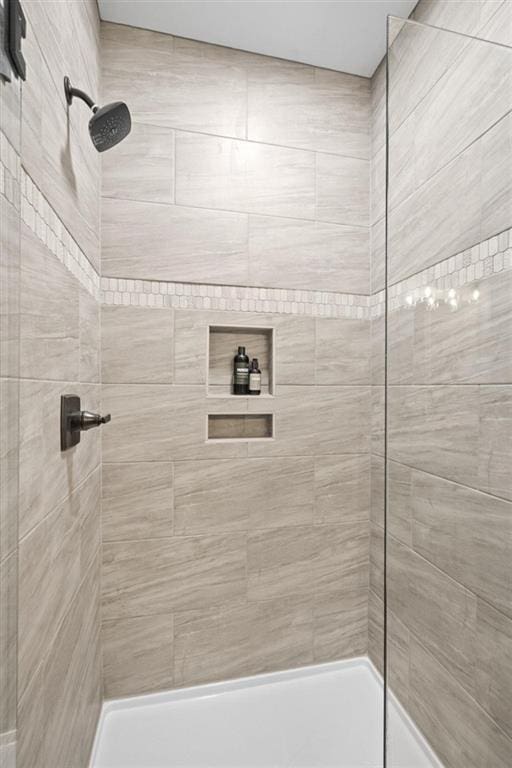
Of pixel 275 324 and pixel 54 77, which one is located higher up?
pixel 54 77

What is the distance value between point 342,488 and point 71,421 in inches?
46.8

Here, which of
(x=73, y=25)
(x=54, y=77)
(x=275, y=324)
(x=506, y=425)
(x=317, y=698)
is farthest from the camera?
(x=275, y=324)

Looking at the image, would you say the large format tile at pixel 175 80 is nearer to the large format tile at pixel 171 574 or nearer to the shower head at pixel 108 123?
the shower head at pixel 108 123

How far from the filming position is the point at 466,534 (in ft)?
2.86

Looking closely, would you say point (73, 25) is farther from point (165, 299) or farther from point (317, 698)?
point (317, 698)

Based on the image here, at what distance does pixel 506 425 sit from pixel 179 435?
3.81 ft

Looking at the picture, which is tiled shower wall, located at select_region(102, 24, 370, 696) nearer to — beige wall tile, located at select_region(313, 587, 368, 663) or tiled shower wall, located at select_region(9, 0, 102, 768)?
beige wall tile, located at select_region(313, 587, 368, 663)

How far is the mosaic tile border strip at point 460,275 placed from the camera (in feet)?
2.72

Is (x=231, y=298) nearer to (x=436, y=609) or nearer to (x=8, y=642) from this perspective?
(x=436, y=609)

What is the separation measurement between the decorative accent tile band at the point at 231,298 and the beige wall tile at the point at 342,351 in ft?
0.14

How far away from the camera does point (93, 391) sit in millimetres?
1484

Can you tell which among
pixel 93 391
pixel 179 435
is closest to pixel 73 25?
pixel 93 391

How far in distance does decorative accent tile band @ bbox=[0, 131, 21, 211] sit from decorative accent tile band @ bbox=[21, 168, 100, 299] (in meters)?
0.25

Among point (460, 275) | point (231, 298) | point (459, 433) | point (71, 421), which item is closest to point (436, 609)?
point (459, 433)
